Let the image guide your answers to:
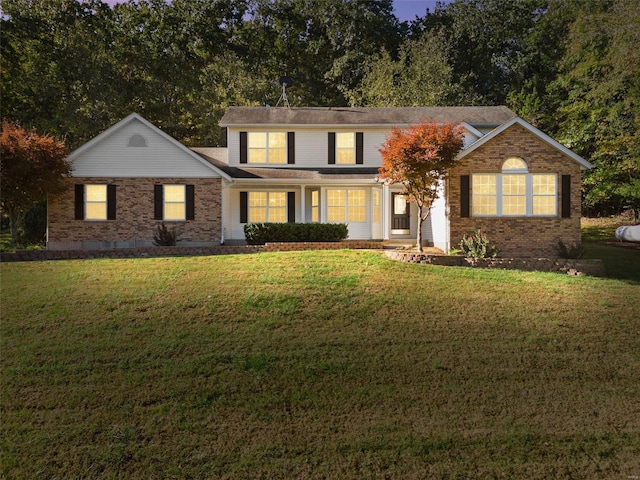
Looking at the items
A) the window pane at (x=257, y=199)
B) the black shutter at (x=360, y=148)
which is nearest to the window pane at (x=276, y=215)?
the window pane at (x=257, y=199)

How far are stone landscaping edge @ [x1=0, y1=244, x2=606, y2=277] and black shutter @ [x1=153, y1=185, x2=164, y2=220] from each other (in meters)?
2.64

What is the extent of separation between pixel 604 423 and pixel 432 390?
6.84 feet

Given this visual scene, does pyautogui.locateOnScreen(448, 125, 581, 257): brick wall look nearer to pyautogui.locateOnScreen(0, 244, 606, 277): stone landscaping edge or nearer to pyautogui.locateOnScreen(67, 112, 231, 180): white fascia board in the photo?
pyautogui.locateOnScreen(0, 244, 606, 277): stone landscaping edge

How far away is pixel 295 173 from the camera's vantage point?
1923cm

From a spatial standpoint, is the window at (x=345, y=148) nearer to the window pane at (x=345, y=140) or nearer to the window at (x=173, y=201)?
the window pane at (x=345, y=140)

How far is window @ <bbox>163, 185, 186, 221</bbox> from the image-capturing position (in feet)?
57.4

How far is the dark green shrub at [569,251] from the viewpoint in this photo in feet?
45.9

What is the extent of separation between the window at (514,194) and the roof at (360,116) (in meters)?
6.22

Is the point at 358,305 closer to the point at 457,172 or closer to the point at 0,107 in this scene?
the point at 457,172

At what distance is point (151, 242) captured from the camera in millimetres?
17312

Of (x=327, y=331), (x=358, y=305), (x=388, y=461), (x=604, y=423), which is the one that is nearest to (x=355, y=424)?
(x=388, y=461)

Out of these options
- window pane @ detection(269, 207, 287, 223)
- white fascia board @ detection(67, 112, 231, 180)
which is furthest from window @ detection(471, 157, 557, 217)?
white fascia board @ detection(67, 112, 231, 180)

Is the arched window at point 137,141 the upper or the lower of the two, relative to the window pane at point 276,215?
upper

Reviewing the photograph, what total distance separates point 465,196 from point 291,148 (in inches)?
335
